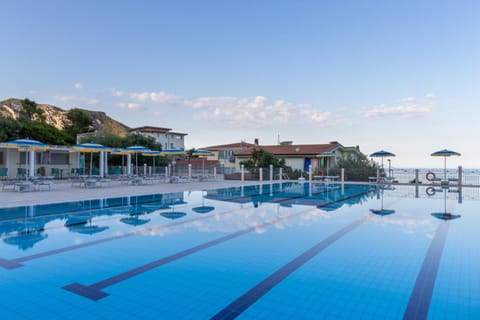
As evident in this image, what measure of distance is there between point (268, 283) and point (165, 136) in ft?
165

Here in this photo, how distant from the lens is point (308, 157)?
1204 inches

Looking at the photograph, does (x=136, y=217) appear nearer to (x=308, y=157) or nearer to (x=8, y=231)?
(x=8, y=231)

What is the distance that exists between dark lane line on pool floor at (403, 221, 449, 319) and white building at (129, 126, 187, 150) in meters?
47.0

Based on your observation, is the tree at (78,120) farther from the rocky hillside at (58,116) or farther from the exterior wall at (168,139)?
the rocky hillside at (58,116)

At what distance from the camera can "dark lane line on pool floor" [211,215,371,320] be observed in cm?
315

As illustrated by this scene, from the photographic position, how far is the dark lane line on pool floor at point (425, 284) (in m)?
3.18

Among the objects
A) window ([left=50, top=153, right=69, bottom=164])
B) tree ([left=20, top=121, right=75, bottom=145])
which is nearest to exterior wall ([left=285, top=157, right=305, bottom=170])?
window ([left=50, top=153, right=69, bottom=164])

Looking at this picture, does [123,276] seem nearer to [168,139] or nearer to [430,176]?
[430,176]

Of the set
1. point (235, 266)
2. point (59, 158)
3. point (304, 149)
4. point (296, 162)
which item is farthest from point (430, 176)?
point (59, 158)

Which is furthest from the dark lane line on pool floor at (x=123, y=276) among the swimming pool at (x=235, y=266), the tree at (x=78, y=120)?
the tree at (x=78, y=120)

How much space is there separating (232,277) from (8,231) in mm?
5570

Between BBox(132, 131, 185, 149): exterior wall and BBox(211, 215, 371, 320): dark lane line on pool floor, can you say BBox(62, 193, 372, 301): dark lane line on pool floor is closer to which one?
BBox(211, 215, 371, 320): dark lane line on pool floor

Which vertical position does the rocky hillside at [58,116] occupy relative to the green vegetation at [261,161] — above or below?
above

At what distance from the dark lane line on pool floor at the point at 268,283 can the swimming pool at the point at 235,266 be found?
18 millimetres
